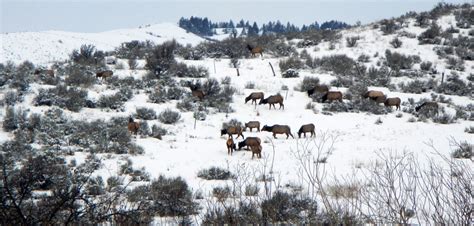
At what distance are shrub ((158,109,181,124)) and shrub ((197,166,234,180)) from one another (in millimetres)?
6371

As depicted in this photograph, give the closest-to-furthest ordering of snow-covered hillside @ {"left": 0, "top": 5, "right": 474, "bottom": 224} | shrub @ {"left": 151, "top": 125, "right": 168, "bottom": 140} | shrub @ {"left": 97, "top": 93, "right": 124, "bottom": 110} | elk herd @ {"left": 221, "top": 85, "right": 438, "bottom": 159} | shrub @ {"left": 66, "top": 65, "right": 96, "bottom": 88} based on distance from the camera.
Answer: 1. snow-covered hillside @ {"left": 0, "top": 5, "right": 474, "bottom": 224}
2. elk herd @ {"left": 221, "top": 85, "right": 438, "bottom": 159}
3. shrub @ {"left": 151, "top": 125, "right": 168, "bottom": 140}
4. shrub @ {"left": 97, "top": 93, "right": 124, "bottom": 110}
5. shrub @ {"left": 66, "top": 65, "right": 96, "bottom": 88}

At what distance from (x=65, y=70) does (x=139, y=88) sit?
18.0 feet

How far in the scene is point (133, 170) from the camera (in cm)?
1176

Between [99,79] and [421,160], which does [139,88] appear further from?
[421,160]

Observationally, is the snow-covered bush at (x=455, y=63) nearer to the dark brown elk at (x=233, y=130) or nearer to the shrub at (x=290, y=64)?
the shrub at (x=290, y=64)

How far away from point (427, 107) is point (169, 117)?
41.9 feet

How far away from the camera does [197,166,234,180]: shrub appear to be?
37.5 ft

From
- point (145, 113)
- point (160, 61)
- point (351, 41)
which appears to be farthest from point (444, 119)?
point (351, 41)

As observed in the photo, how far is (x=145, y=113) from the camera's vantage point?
60.0 feet

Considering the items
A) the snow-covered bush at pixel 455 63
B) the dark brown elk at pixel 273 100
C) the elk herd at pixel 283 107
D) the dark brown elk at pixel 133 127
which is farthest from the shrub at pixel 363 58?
the dark brown elk at pixel 133 127

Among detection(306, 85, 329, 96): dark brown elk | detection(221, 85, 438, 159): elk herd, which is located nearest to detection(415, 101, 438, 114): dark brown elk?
detection(221, 85, 438, 159): elk herd

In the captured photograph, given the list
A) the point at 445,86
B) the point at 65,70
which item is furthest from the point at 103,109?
the point at 445,86

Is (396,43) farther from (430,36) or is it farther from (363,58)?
(363,58)

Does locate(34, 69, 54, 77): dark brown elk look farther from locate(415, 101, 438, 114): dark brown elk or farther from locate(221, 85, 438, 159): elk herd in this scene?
locate(415, 101, 438, 114): dark brown elk
